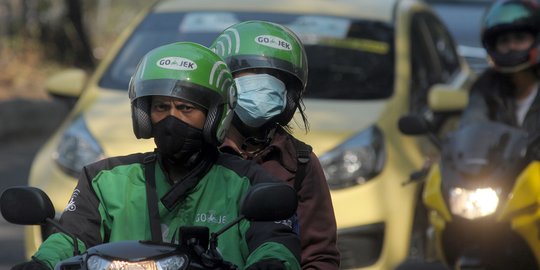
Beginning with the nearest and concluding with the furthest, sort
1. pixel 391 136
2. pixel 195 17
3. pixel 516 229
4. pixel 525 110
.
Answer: pixel 516 229 → pixel 525 110 → pixel 391 136 → pixel 195 17

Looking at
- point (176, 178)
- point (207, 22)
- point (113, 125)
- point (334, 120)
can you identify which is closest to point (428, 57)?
point (207, 22)

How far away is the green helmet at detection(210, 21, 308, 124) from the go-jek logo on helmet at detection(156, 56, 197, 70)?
1016mm

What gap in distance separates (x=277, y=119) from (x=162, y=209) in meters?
1.05

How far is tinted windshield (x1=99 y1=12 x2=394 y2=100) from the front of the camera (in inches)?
342

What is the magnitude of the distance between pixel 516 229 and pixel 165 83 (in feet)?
9.70

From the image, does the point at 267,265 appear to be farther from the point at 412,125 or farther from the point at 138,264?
the point at 412,125

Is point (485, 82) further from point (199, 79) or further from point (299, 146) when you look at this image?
point (199, 79)

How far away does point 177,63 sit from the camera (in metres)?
4.02

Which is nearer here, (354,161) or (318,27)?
(354,161)

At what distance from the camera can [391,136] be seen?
812 centimetres

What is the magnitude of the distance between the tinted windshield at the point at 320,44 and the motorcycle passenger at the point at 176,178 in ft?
14.6

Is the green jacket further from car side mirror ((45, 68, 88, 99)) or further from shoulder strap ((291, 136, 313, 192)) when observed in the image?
car side mirror ((45, 68, 88, 99))

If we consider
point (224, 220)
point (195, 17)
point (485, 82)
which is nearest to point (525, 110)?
point (485, 82)

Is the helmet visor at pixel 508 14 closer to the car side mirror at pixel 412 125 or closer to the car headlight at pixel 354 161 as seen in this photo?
the car side mirror at pixel 412 125
